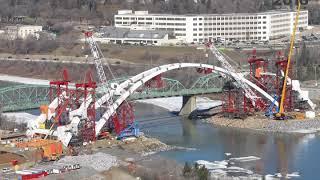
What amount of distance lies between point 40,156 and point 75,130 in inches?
99.5

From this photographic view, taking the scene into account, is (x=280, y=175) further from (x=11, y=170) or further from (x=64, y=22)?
(x=64, y=22)

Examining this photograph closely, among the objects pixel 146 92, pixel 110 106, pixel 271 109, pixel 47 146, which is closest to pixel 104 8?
pixel 146 92

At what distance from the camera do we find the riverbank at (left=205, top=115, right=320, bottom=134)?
3092 centimetres

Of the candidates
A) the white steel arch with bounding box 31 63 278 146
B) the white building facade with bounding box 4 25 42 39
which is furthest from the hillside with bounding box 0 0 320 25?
the white steel arch with bounding box 31 63 278 146

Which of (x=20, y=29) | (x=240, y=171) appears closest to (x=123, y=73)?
(x=20, y=29)

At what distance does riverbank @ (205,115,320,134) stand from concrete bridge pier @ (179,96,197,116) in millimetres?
1934

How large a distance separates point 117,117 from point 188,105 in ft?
21.0

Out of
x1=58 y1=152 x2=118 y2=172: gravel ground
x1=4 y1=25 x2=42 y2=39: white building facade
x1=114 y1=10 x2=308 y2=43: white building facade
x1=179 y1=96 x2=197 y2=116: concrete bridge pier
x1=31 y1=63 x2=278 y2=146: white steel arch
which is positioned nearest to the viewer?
x1=58 y1=152 x2=118 y2=172: gravel ground

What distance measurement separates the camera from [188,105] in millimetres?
34656

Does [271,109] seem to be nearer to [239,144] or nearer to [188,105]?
[188,105]

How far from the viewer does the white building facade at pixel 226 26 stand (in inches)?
2174

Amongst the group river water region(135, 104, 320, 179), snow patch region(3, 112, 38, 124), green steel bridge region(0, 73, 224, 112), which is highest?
green steel bridge region(0, 73, 224, 112)

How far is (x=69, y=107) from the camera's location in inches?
1113

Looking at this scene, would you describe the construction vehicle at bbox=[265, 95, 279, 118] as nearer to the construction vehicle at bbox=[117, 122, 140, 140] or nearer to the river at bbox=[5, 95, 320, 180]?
the river at bbox=[5, 95, 320, 180]
